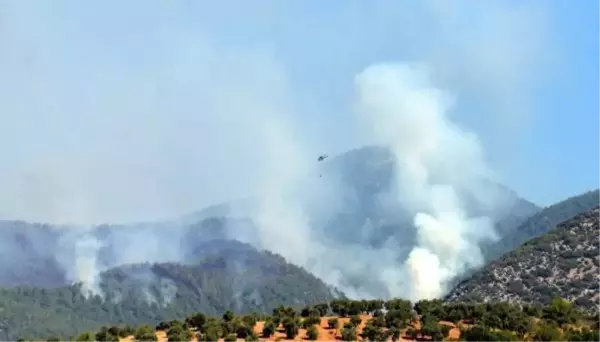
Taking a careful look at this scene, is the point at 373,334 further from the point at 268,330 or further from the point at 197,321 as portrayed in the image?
the point at 197,321

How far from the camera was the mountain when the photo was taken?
12006cm

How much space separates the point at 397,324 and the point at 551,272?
289 ft

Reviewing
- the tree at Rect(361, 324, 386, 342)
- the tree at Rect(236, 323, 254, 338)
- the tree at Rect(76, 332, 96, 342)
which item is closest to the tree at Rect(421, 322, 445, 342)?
the tree at Rect(361, 324, 386, 342)

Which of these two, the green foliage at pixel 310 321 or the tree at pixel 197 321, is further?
the tree at pixel 197 321

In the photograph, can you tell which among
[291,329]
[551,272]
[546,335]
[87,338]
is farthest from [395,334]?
[551,272]

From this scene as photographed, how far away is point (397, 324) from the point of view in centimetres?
5572

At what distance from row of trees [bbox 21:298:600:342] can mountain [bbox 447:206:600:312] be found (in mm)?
51973

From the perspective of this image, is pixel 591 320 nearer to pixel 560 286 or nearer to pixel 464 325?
pixel 464 325

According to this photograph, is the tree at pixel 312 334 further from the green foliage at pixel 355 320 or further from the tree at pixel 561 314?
the tree at pixel 561 314

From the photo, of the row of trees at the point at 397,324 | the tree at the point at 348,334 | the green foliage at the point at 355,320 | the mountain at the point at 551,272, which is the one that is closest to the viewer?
the tree at the point at 348,334

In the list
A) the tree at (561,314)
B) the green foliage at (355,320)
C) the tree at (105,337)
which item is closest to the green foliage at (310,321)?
the green foliage at (355,320)

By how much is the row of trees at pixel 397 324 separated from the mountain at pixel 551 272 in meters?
52.0

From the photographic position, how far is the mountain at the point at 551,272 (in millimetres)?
120062

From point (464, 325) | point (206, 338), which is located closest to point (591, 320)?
point (464, 325)
